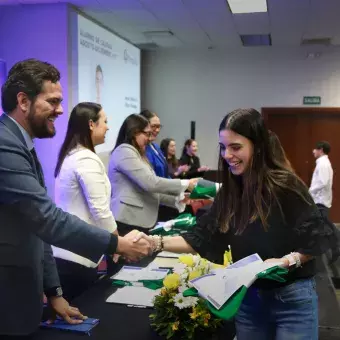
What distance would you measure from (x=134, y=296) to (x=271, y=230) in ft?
2.13

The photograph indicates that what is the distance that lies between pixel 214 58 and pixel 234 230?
22.1ft

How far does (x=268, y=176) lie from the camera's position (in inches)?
57.3

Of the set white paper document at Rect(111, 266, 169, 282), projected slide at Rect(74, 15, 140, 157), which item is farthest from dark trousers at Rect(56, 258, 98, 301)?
projected slide at Rect(74, 15, 140, 157)

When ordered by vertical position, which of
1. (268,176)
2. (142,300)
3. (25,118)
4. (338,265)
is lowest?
(338,265)

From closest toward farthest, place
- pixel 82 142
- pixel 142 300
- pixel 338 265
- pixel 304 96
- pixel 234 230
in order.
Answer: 1. pixel 234 230
2. pixel 142 300
3. pixel 82 142
4. pixel 338 265
5. pixel 304 96

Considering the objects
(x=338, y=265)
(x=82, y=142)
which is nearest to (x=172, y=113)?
(x=338, y=265)

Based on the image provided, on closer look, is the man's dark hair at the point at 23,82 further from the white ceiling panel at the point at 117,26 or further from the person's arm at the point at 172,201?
the white ceiling panel at the point at 117,26

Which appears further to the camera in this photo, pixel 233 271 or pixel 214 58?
pixel 214 58

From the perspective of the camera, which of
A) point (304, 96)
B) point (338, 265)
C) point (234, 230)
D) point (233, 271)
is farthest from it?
point (304, 96)

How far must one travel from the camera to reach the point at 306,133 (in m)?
7.82

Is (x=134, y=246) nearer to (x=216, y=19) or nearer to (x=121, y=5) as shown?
(x=121, y=5)

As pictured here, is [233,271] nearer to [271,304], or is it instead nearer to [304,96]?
[271,304]

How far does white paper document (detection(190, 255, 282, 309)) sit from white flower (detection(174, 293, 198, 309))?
9 centimetres

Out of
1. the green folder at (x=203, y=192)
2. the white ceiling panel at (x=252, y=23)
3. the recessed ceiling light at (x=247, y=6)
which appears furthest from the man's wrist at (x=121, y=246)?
the white ceiling panel at (x=252, y=23)
